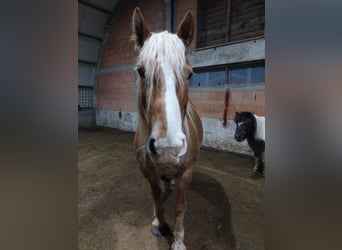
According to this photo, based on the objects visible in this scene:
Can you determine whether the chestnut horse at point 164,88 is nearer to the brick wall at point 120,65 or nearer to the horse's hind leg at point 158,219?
the horse's hind leg at point 158,219

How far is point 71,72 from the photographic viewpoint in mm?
284

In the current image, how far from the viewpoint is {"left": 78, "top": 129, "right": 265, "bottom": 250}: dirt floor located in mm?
1021

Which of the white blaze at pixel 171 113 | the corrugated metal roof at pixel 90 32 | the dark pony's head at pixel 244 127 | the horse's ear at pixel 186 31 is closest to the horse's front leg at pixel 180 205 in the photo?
the white blaze at pixel 171 113

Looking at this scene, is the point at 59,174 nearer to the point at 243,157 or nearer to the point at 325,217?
the point at 325,217

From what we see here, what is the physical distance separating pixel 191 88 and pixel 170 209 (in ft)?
8.37

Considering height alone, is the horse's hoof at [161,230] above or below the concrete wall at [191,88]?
below

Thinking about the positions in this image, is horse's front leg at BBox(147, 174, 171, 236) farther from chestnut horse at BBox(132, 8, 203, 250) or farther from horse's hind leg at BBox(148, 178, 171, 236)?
chestnut horse at BBox(132, 8, 203, 250)

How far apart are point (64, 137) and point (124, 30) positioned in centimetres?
529

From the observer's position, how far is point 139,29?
777 mm

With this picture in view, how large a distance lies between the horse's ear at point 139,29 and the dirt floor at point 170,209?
40.7 inches

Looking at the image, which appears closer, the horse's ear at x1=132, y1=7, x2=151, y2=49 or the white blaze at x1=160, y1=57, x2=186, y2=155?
the white blaze at x1=160, y1=57, x2=186, y2=155

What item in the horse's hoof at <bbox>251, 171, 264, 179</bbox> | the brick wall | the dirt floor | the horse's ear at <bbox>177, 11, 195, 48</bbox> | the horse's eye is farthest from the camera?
the brick wall

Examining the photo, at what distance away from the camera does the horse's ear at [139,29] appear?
754 mm

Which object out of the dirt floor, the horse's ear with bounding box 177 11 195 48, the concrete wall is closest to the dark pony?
the dirt floor
